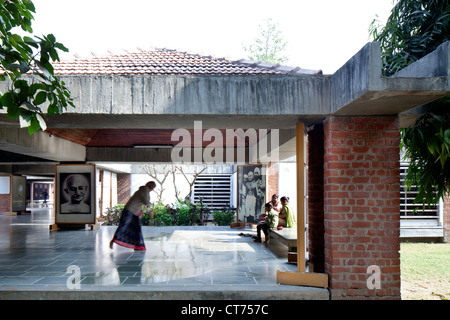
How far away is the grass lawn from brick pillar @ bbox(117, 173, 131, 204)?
57.4 ft

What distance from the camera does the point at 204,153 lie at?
12.9m

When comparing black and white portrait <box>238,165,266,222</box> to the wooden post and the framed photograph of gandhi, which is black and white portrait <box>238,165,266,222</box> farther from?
the wooden post

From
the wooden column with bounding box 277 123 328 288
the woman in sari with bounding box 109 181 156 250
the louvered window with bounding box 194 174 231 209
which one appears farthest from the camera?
the louvered window with bounding box 194 174 231 209

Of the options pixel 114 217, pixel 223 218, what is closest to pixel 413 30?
pixel 223 218

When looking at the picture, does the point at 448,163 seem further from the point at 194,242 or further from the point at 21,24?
the point at 21,24

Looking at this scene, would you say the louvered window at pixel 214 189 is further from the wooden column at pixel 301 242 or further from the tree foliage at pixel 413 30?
the wooden column at pixel 301 242

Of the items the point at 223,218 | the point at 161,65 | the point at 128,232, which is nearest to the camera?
the point at 161,65

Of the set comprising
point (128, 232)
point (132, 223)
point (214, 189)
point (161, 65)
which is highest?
point (161, 65)

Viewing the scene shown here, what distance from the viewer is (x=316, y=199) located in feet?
19.6

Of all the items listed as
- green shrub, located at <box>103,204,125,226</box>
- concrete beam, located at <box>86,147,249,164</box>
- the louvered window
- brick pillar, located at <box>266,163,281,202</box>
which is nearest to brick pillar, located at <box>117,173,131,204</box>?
the louvered window

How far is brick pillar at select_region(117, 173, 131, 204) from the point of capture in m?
24.7

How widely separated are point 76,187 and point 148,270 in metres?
7.03

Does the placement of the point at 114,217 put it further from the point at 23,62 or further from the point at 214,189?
Result: the point at 23,62
